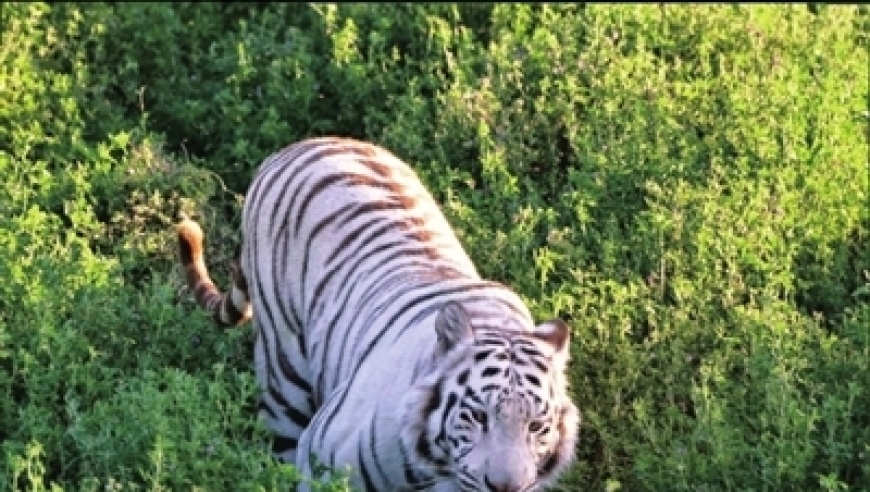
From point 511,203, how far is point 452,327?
2.09 meters

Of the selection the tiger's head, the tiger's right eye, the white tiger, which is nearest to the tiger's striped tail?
the white tiger

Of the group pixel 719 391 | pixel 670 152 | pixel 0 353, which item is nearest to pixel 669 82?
pixel 670 152

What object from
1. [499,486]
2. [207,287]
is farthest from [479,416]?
[207,287]

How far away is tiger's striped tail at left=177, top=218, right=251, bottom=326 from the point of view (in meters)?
5.47

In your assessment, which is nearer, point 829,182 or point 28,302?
point 28,302

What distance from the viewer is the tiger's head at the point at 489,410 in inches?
160

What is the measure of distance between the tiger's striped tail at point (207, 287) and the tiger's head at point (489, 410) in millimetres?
1337

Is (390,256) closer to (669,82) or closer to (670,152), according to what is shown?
(670,152)

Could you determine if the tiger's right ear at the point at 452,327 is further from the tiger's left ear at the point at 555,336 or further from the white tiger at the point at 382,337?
the tiger's left ear at the point at 555,336

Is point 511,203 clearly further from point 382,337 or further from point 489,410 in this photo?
point 489,410

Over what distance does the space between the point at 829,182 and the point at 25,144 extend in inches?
115

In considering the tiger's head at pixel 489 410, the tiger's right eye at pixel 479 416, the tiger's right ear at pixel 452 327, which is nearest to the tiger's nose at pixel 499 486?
the tiger's head at pixel 489 410

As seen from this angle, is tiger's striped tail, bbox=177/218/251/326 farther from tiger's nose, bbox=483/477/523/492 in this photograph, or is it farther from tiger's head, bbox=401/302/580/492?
tiger's nose, bbox=483/477/523/492

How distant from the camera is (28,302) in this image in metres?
4.92
